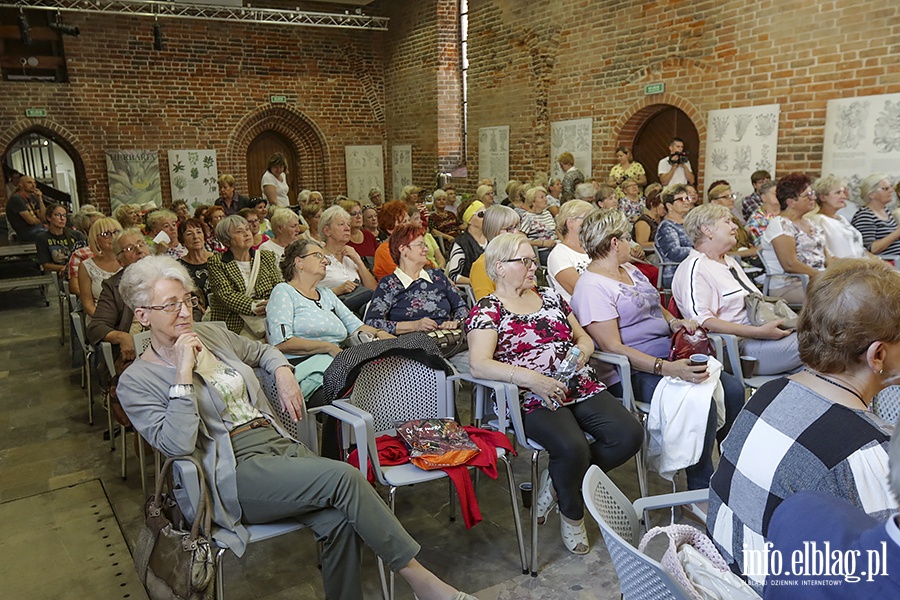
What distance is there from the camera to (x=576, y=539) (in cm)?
289

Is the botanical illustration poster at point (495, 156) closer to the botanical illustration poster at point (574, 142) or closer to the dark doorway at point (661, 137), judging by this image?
the botanical illustration poster at point (574, 142)

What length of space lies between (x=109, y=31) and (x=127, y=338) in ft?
34.6

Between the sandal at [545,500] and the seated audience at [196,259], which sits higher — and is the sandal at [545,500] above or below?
below

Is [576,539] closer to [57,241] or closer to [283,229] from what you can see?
[283,229]

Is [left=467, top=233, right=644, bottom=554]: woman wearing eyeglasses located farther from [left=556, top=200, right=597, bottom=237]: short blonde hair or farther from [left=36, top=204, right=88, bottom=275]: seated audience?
[left=36, top=204, right=88, bottom=275]: seated audience

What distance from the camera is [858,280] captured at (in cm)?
177

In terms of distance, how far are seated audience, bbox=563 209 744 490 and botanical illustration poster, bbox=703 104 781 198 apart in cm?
500

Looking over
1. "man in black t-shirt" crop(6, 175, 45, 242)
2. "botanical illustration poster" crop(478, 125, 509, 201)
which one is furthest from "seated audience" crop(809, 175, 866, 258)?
"man in black t-shirt" crop(6, 175, 45, 242)

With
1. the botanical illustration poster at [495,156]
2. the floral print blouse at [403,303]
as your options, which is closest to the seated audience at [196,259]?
the floral print blouse at [403,303]

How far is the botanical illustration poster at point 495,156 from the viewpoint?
11.5 m

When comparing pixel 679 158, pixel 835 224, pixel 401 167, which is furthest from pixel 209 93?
pixel 835 224

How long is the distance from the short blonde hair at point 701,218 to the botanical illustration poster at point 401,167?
10.7 meters

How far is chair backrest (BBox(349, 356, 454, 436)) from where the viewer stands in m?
2.94

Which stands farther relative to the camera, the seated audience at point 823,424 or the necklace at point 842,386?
the necklace at point 842,386
